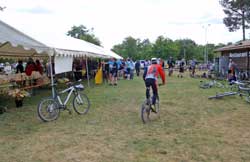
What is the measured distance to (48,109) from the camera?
8.03m

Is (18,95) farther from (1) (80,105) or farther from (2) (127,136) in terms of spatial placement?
(2) (127,136)

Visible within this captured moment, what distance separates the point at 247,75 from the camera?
68.0 ft

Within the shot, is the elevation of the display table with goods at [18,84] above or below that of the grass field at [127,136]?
above

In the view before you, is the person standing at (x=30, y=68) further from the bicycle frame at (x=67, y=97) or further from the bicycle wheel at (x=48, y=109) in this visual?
the bicycle wheel at (x=48, y=109)

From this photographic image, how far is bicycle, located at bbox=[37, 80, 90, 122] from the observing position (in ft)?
26.1

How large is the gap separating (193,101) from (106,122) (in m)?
4.78

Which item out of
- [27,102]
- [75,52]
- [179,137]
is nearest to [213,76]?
[75,52]

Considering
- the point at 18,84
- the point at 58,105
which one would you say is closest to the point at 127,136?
the point at 58,105

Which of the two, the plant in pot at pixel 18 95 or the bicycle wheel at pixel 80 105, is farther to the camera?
the plant in pot at pixel 18 95

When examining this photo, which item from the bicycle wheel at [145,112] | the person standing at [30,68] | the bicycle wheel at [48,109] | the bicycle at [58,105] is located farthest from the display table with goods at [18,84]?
the bicycle wheel at [145,112]

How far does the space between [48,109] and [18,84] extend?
5.48m

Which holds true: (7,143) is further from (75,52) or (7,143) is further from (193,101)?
(75,52)

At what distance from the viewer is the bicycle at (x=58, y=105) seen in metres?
7.94

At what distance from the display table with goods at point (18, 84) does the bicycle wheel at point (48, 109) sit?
2413 mm
